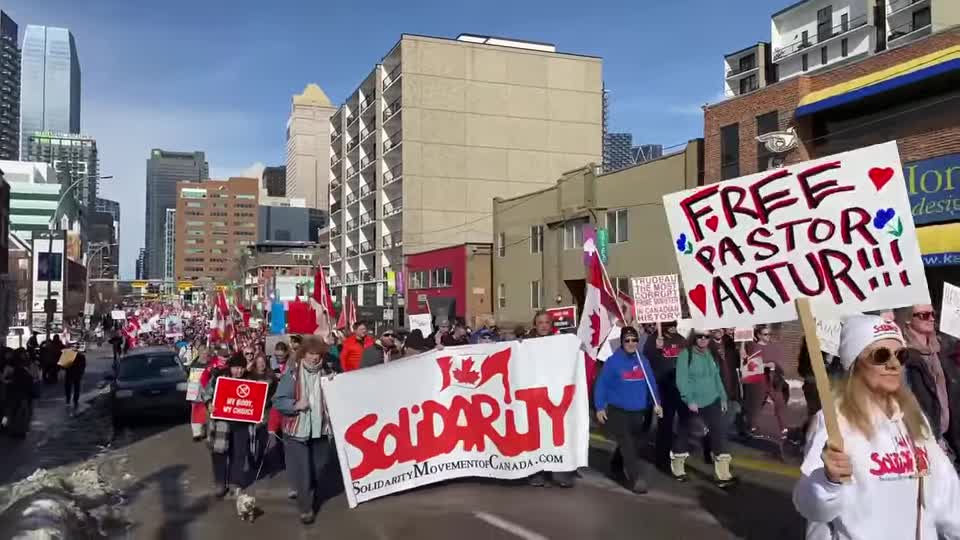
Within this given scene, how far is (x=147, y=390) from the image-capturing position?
15.7 metres

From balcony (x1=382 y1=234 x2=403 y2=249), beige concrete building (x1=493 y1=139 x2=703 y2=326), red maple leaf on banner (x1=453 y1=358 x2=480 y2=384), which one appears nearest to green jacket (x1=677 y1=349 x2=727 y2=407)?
red maple leaf on banner (x1=453 y1=358 x2=480 y2=384)

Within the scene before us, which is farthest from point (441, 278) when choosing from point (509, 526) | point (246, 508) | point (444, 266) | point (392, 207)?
point (509, 526)

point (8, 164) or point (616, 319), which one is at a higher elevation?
point (8, 164)

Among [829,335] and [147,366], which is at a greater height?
[829,335]

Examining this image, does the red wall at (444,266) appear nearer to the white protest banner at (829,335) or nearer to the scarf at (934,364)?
the white protest banner at (829,335)

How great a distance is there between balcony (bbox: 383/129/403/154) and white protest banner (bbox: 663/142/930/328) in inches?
2143

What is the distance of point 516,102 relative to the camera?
59.1 m

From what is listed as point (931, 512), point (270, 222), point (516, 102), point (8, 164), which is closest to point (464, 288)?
point (516, 102)

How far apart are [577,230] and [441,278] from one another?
16444 millimetres

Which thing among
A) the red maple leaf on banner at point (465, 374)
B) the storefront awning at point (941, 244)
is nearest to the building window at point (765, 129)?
the storefront awning at point (941, 244)

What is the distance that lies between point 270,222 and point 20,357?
16956cm

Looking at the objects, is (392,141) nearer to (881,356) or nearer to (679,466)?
(679,466)

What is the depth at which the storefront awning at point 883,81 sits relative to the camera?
62.4 ft

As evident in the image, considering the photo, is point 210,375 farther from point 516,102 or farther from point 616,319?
point 516,102
